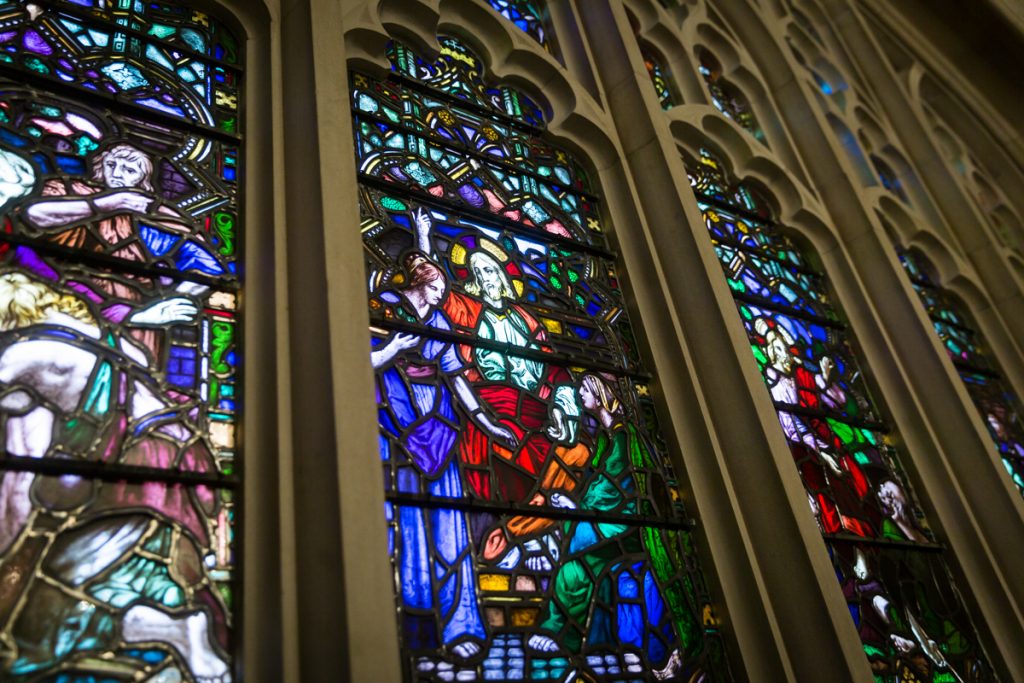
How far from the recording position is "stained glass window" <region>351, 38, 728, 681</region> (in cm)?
248

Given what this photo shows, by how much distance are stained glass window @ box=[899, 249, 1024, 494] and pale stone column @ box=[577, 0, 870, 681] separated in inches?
74.7

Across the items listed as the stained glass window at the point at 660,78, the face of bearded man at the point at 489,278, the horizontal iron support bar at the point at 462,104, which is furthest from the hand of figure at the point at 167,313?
the stained glass window at the point at 660,78

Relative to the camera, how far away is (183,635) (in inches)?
79.1

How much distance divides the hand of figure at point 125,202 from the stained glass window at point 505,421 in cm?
69

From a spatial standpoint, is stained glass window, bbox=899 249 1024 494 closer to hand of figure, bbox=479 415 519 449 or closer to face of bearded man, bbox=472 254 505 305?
face of bearded man, bbox=472 254 505 305

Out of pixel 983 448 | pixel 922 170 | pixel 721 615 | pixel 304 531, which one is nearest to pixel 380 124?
pixel 304 531

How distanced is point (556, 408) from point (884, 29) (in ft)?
16.2

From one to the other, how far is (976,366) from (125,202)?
4.39 metres

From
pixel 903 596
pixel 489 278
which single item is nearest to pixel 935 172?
pixel 903 596

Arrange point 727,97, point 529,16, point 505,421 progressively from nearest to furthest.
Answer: point 505,421
point 529,16
point 727,97

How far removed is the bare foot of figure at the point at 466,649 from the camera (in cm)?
233

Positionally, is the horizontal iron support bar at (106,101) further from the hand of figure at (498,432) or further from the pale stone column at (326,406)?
the hand of figure at (498,432)

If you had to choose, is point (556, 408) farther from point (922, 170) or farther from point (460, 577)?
point (922, 170)

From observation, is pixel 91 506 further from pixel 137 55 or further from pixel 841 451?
pixel 841 451
